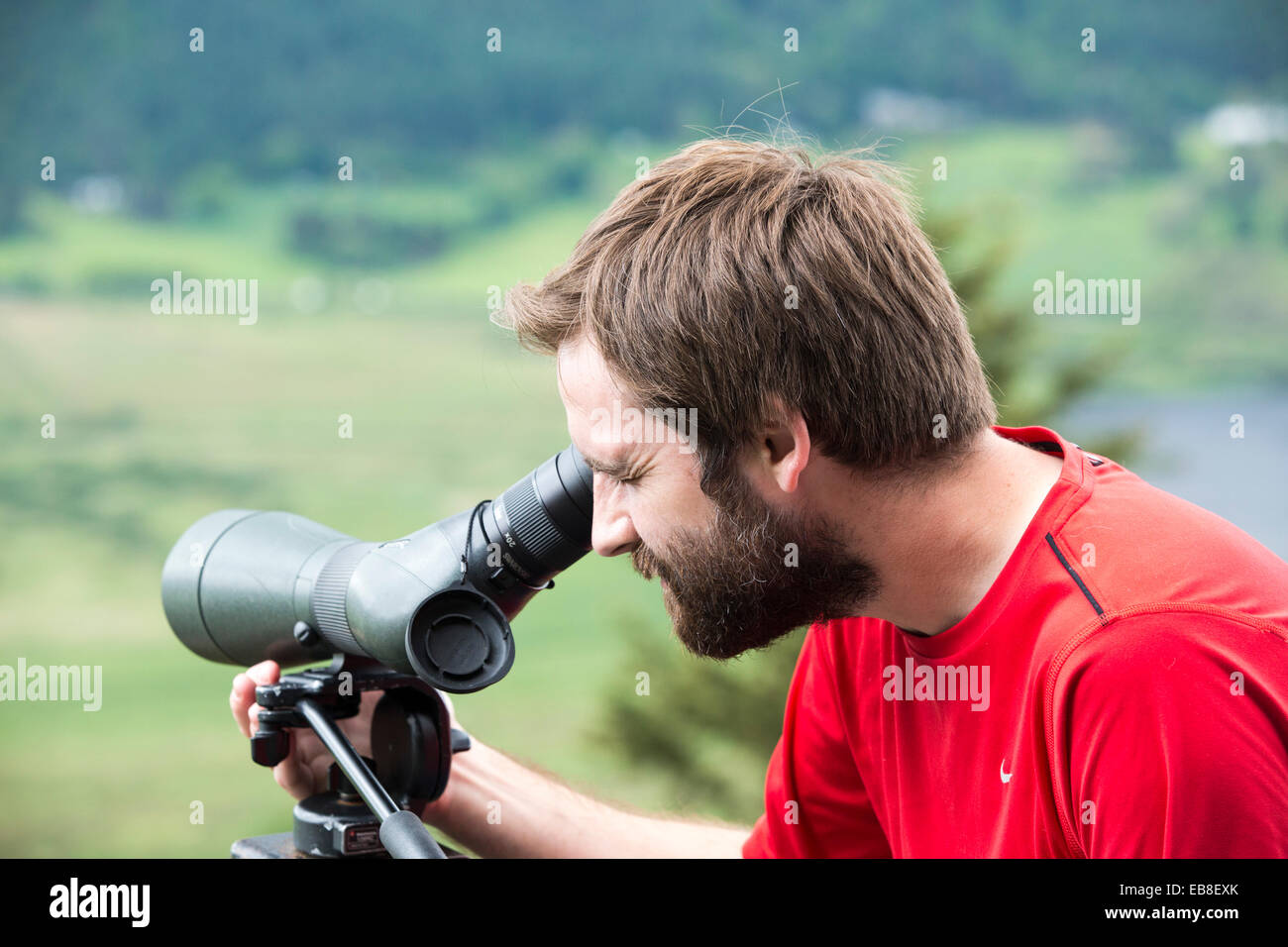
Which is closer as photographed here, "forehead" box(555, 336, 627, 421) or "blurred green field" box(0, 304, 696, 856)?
"forehead" box(555, 336, 627, 421)

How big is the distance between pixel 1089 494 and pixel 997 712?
0.82ft

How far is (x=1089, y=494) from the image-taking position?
4.22ft

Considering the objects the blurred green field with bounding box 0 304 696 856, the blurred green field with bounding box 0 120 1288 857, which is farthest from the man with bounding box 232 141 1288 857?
the blurred green field with bounding box 0 304 696 856

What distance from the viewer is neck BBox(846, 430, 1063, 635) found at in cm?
132

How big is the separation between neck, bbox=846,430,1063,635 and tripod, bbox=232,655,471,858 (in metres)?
0.57

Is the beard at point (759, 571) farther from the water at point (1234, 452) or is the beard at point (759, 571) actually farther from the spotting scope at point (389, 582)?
the water at point (1234, 452)

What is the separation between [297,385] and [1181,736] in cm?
878

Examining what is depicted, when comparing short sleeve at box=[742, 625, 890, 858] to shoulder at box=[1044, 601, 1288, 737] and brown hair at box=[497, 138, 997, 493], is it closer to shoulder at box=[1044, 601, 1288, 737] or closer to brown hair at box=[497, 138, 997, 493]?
brown hair at box=[497, 138, 997, 493]

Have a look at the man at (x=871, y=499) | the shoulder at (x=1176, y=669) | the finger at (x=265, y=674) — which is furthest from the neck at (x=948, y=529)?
the finger at (x=265, y=674)

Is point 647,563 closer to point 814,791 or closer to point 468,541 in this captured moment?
point 468,541

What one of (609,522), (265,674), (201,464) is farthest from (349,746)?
(201,464)

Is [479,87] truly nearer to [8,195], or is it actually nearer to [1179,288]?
[8,195]

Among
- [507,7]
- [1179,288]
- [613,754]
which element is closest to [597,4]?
[507,7]

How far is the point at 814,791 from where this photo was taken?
164 cm
